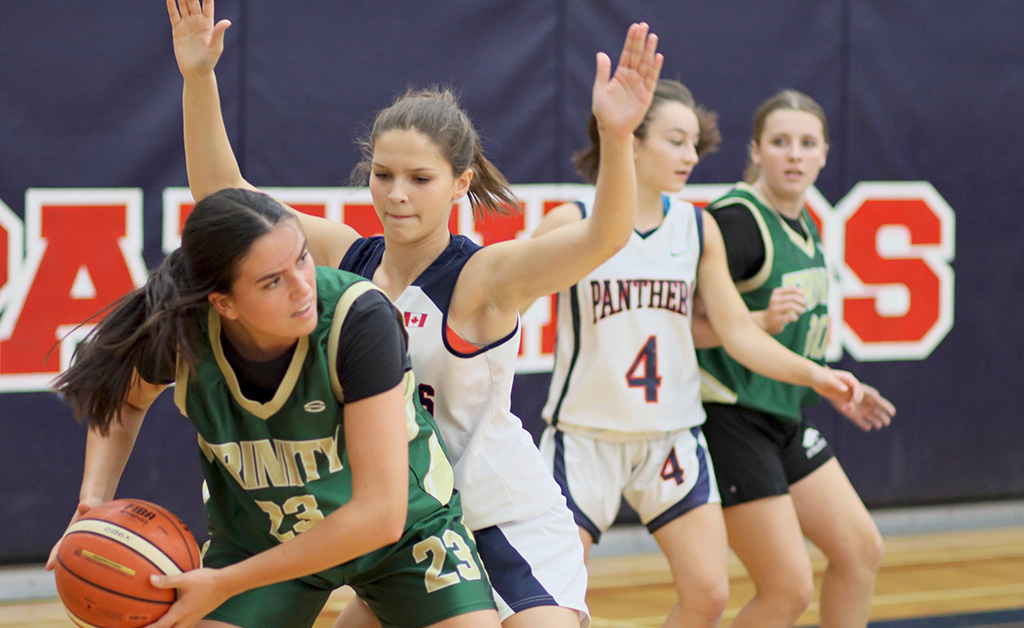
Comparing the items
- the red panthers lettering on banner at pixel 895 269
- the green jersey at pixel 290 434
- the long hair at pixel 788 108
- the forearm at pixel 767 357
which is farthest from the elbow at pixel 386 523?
the red panthers lettering on banner at pixel 895 269

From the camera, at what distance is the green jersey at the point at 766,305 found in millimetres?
3795

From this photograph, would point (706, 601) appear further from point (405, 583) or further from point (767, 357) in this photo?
point (405, 583)

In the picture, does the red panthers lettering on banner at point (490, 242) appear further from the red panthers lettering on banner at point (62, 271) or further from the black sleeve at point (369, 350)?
the black sleeve at point (369, 350)

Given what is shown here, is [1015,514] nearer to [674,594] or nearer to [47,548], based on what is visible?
[674,594]

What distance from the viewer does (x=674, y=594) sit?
5012 millimetres

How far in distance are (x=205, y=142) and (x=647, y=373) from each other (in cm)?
152

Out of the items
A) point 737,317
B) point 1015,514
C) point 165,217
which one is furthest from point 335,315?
point 1015,514

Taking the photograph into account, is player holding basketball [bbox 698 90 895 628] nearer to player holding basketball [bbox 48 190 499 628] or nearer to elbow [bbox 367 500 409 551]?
player holding basketball [bbox 48 190 499 628]

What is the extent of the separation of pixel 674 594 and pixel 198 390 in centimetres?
319

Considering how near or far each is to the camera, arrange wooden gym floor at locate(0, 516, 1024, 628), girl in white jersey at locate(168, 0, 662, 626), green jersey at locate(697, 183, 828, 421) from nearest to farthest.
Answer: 1. girl in white jersey at locate(168, 0, 662, 626)
2. green jersey at locate(697, 183, 828, 421)
3. wooden gym floor at locate(0, 516, 1024, 628)

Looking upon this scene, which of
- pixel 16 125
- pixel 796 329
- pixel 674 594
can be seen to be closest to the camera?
pixel 796 329

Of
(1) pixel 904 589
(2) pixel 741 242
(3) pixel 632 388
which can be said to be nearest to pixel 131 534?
(3) pixel 632 388

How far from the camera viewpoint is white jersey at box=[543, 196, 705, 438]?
140 inches

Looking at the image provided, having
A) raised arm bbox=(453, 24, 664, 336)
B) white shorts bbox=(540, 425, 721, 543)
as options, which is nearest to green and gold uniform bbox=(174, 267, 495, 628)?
raised arm bbox=(453, 24, 664, 336)
